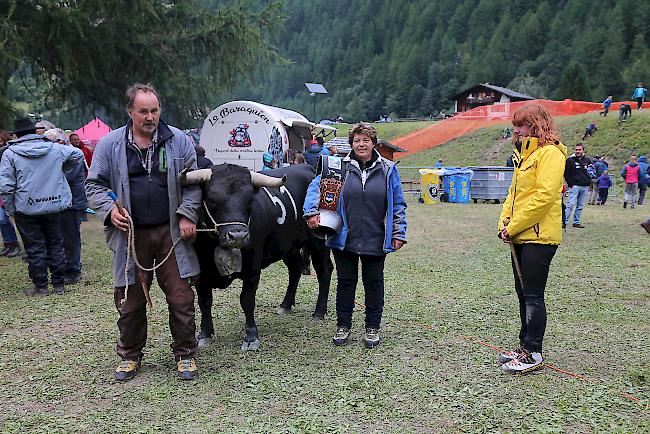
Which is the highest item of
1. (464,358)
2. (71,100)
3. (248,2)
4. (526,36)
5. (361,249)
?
→ (526,36)

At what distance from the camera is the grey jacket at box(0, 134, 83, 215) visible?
671cm

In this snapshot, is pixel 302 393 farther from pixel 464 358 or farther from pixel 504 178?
pixel 504 178

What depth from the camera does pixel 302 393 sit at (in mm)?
4105

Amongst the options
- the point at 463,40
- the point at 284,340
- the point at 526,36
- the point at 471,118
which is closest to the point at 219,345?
the point at 284,340

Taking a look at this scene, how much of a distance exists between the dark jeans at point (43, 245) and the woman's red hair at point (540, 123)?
563 cm

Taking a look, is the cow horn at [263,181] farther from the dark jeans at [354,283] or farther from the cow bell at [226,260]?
the dark jeans at [354,283]

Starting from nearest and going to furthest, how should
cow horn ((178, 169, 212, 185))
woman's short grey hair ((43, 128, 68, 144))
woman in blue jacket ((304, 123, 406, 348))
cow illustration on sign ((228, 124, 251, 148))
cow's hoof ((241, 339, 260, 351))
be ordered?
cow horn ((178, 169, 212, 185)) → woman in blue jacket ((304, 123, 406, 348)) → cow's hoof ((241, 339, 260, 351)) → woman's short grey hair ((43, 128, 68, 144)) → cow illustration on sign ((228, 124, 251, 148))

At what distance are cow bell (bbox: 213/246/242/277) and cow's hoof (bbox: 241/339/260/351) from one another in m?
0.84

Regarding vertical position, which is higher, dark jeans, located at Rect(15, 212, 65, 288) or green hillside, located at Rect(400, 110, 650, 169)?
green hillside, located at Rect(400, 110, 650, 169)

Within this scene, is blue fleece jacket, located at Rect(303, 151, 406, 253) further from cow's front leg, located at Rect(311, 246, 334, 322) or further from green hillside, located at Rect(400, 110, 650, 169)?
green hillside, located at Rect(400, 110, 650, 169)

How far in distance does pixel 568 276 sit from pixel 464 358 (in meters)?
3.79

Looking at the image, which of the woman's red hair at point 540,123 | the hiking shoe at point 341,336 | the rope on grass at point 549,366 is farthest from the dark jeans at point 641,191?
the hiking shoe at point 341,336

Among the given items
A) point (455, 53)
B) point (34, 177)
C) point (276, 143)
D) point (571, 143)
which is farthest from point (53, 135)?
point (455, 53)


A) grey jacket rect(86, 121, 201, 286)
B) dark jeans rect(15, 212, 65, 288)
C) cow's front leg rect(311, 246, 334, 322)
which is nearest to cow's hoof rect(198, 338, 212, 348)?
grey jacket rect(86, 121, 201, 286)
